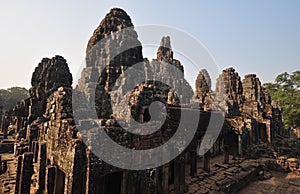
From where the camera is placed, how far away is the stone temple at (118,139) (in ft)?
22.4

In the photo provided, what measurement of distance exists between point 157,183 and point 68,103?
5634 mm

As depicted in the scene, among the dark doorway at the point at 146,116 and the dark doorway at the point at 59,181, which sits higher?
the dark doorway at the point at 146,116

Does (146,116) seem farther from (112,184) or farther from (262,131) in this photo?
(262,131)

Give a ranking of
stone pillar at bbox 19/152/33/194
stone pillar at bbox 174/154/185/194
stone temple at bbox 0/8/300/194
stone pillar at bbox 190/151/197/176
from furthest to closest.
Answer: stone pillar at bbox 190/151/197/176, stone pillar at bbox 174/154/185/194, stone pillar at bbox 19/152/33/194, stone temple at bbox 0/8/300/194

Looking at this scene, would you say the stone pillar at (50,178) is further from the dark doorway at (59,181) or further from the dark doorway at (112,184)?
the dark doorway at (112,184)

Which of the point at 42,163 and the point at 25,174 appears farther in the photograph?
the point at 25,174

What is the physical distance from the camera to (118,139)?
6895mm

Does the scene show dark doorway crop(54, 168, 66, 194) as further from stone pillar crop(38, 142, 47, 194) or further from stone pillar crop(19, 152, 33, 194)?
stone pillar crop(19, 152, 33, 194)

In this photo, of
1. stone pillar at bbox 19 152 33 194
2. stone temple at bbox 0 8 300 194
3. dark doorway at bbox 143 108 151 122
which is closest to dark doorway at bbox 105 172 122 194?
stone temple at bbox 0 8 300 194

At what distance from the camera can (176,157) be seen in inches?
376

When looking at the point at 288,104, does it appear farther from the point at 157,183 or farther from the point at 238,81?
the point at 157,183

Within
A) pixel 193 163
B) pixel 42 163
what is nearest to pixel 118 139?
pixel 42 163

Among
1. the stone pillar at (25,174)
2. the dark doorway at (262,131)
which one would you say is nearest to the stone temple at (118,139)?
the stone pillar at (25,174)

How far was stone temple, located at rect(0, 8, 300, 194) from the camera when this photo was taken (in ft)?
22.4
